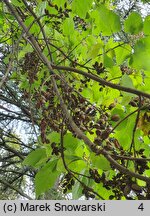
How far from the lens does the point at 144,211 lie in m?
0.73

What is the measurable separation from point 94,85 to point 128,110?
252mm

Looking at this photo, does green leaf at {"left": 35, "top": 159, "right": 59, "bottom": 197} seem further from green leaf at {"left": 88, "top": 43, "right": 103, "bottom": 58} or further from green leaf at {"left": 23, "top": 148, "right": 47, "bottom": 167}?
green leaf at {"left": 88, "top": 43, "right": 103, "bottom": 58}

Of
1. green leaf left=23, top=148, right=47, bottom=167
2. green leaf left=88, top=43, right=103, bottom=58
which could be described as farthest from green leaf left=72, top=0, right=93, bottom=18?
green leaf left=23, top=148, right=47, bottom=167

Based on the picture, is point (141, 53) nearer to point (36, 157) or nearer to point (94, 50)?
point (94, 50)

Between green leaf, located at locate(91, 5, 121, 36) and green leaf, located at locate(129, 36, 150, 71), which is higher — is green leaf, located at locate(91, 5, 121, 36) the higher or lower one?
the higher one

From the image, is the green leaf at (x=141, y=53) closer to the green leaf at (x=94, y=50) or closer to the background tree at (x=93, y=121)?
the background tree at (x=93, y=121)

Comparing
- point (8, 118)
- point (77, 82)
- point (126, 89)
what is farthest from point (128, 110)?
point (8, 118)

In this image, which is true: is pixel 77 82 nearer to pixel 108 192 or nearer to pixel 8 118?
pixel 108 192

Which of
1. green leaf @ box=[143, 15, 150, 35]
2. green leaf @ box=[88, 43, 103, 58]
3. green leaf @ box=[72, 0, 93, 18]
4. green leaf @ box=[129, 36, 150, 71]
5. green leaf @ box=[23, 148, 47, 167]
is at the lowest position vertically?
green leaf @ box=[23, 148, 47, 167]

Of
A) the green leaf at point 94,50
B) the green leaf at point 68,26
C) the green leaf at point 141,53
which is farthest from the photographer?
the green leaf at point 68,26

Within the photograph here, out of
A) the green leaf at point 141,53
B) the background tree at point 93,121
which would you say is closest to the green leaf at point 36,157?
the background tree at point 93,121

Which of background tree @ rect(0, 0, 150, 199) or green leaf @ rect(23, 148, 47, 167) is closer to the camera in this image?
background tree @ rect(0, 0, 150, 199)

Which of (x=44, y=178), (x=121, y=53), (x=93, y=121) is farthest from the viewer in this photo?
(x=121, y=53)

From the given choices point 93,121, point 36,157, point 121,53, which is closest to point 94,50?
point 121,53
